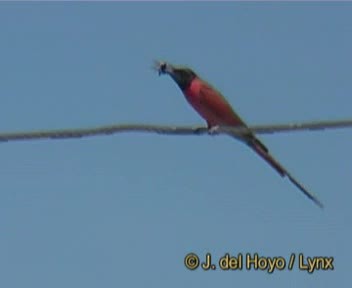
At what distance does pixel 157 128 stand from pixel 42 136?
0.48 feet

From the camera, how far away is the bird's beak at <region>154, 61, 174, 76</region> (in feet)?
5.26

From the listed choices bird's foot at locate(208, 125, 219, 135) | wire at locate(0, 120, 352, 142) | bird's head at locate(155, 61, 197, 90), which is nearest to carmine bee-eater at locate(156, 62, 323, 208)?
bird's head at locate(155, 61, 197, 90)

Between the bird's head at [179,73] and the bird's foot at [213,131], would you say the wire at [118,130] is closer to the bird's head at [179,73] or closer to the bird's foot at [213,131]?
the bird's foot at [213,131]

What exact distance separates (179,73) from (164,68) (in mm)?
43

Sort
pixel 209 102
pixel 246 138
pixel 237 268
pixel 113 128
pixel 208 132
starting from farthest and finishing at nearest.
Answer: pixel 237 268 → pixel 209 102 → pixel 246 138 → pixel 208 132 → pixel 113 128

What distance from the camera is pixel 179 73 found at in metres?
1.66

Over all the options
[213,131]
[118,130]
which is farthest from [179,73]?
[118,130]

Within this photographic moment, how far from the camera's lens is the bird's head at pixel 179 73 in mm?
1615

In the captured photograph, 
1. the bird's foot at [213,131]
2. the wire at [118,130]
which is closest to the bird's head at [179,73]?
the bird's foot at [213,131]

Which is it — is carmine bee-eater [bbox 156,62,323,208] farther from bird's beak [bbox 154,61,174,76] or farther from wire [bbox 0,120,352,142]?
wire [bbox 0,120,352,142]

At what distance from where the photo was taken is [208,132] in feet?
4.12

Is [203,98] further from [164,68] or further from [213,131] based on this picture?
[213,131]

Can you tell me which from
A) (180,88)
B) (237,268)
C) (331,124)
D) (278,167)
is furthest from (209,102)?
(331,124)

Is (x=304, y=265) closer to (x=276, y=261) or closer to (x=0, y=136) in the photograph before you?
(x=276, y=261)
